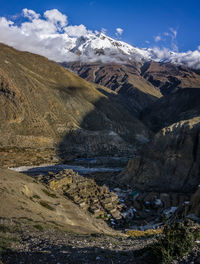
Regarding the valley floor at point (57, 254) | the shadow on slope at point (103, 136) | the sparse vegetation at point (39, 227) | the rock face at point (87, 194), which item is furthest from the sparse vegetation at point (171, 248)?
the shadow on slope at point (103, 136)

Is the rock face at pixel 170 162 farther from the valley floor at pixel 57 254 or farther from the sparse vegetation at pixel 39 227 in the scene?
the valley floor at pixel 57 254

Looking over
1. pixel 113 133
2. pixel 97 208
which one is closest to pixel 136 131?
pixel 113 133

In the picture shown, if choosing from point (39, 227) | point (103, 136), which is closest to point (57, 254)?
point (39, 227)

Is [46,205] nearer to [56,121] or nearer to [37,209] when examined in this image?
[37,209]

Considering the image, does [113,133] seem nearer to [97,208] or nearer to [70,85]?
[70,85]

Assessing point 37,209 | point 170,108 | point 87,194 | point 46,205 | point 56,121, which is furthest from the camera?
point 170,108

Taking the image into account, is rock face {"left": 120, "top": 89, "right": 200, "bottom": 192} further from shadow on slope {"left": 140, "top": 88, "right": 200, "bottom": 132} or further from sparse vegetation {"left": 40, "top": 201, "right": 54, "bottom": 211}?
shadow on slope {"left": 140, "top": 88, "right": 200, "bottom": 132}
